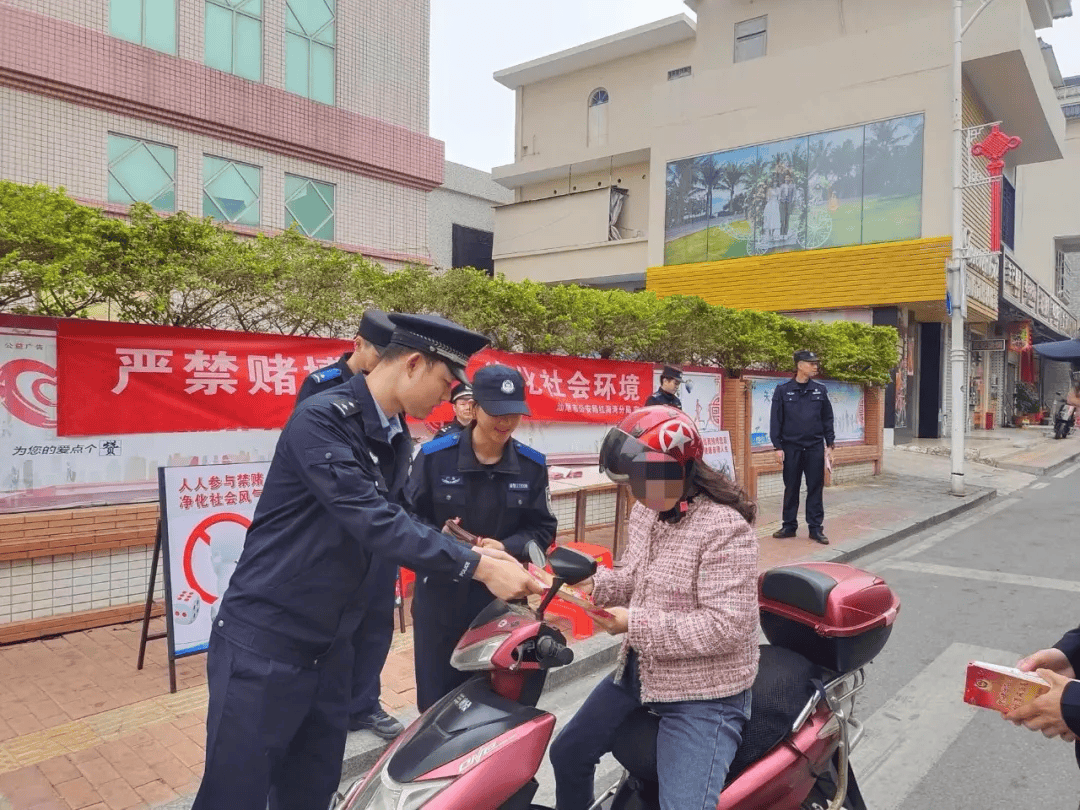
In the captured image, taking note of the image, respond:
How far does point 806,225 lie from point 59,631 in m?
20.2

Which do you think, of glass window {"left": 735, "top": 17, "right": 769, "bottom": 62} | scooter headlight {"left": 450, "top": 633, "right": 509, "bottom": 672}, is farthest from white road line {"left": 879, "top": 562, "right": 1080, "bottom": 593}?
glass window {"left": 735, "top": 17, "right": 769, "bottom": 62}

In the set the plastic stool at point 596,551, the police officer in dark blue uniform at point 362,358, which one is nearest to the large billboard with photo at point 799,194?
the plastic stool at point 596,551

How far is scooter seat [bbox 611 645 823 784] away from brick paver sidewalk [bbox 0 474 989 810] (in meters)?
2.07

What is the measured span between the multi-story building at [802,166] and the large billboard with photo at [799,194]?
0.16 ft

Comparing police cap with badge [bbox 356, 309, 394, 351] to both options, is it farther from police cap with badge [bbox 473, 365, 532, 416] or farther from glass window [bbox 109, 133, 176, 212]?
glass window [bbox 109, 133, 176, 212]

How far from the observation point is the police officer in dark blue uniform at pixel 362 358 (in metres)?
2.96

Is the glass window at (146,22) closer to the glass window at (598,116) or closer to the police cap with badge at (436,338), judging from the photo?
the police cap with badge at (436,338)

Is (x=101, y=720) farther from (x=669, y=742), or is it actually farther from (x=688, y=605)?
(x=688, y=605)

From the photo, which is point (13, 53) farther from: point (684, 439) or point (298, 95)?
point (684, 439)

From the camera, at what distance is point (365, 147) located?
14180 mm

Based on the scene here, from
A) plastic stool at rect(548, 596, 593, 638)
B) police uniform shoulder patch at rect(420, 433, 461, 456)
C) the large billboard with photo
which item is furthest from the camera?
the large billboard with photo

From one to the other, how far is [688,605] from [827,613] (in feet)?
1.95

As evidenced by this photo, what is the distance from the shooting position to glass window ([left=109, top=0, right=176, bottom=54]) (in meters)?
11.4

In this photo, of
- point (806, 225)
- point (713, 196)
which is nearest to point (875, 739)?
point (806, 225)
